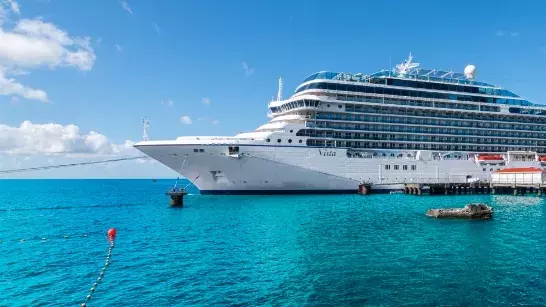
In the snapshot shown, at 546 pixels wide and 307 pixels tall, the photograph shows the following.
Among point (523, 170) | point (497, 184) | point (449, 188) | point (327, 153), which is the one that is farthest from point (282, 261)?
point (523, 170)

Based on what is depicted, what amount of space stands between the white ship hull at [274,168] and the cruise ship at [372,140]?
0.13m

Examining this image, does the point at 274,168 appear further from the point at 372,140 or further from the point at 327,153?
the point at 372,140

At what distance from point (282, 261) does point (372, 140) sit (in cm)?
3907

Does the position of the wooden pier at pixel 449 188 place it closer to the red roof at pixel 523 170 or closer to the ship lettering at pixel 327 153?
the red roof at pixel 523 170

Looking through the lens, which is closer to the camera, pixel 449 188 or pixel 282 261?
pixel 282 261

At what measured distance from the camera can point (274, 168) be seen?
153ft

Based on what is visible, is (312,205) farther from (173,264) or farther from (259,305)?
(259,305)

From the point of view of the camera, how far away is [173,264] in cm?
1833

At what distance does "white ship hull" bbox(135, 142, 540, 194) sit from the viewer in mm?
44594

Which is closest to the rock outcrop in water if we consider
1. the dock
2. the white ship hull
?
the white ship hull

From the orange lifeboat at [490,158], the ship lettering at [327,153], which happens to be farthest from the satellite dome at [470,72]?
the ship lettering at [327,153]

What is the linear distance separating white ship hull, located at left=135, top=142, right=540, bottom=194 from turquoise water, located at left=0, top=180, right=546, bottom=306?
1262 centimetres

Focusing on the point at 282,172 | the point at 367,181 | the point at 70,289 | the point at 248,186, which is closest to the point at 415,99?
the point at 367,181

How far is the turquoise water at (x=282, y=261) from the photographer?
551 inches
